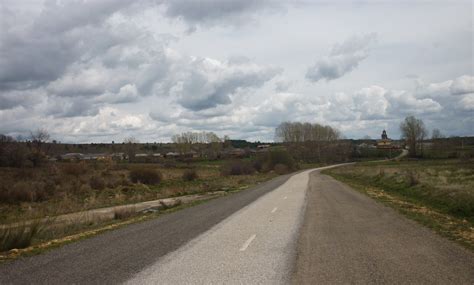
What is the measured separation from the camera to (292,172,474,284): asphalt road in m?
8.15

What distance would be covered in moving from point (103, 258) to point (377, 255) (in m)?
5.95

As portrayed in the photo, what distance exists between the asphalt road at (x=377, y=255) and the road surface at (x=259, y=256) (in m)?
0.02

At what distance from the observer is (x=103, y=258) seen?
1043 centimetres

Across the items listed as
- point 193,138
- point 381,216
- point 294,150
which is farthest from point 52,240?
point 193,138

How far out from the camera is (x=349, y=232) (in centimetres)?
1369

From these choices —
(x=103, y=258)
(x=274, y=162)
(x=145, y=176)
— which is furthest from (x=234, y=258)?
(x=274, y=162)

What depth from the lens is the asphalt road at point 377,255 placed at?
26.7 ft

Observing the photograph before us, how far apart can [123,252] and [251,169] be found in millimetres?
78828

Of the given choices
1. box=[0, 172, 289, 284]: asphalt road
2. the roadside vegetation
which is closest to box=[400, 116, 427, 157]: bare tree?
the roadside vegetation

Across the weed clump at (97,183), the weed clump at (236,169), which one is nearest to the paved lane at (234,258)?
the weed clump at (97,183)

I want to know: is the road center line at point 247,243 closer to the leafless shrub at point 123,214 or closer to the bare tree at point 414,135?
the leafless shrub at point 123,214

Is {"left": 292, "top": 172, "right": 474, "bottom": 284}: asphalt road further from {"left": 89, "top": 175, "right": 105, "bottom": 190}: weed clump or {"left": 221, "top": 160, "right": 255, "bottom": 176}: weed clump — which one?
{"left": 221, "top": 160, "right": 255, "bottom": 176}: weed clump

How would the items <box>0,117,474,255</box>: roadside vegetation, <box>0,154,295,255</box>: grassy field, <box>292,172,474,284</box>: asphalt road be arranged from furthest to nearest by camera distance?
<box>0,117,474,255</box>: roadside vegetation < <box>0,154,295,255</box>: grassy field < <box>292,172,474,284</box>: asphalt road

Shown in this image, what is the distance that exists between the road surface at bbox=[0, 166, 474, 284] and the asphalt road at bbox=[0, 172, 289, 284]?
19 mm
